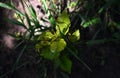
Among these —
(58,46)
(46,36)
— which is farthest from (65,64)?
(46,36)

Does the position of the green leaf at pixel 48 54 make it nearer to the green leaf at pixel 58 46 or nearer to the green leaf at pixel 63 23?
the green leaf at pixel 58 46

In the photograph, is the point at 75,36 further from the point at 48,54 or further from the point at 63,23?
the point at 48,54

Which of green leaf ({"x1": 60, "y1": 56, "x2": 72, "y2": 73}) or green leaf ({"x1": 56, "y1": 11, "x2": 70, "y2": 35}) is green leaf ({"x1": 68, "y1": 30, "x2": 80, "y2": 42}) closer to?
green leaf ({"x1": 56, "y1": 11, "x2": 70, "y2": 35})

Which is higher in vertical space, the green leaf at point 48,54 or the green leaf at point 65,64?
the green leaf at point 48,54

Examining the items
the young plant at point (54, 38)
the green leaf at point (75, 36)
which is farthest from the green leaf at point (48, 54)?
the green leaf at point (75, 36)

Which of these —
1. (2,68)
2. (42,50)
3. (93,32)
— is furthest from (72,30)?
(2,68)

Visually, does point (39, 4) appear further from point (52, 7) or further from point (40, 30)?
point (40, 30)
